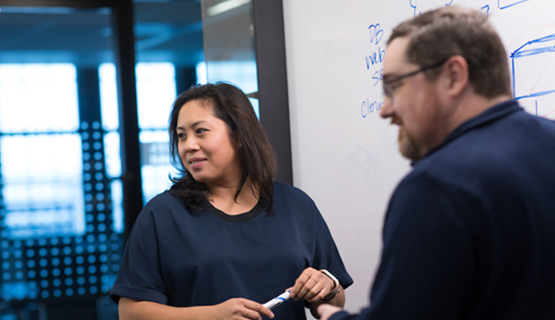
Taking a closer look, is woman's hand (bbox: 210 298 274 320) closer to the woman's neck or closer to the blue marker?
the blue marker

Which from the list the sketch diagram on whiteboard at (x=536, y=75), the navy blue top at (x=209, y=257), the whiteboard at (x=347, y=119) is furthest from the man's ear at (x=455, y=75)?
the navy blue top at (x=209, y=257)

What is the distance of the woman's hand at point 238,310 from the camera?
1.40m

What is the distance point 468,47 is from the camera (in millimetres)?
866

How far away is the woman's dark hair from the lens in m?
1.70

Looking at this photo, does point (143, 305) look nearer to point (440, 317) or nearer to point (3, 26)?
point (440, 317)

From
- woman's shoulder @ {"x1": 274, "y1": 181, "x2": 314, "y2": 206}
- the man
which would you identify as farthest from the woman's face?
the man

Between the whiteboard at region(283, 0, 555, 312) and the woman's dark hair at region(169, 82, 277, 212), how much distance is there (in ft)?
1.02

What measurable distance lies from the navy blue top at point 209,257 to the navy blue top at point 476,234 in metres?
0.73

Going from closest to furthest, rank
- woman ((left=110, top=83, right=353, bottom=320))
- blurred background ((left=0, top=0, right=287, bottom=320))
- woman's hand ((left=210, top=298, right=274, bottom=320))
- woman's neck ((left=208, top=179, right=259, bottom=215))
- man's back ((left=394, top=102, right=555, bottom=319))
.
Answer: man's back ((left=394, top=102, right=555, bottom=319)) < woman's hand ((left=210, top=298, right=274, bottom=320)) < woman ((left=110, top=83, right=353, bottom=320)) < woman's neck ((left=208, top=179, right=259, bottom=215)) < blurred background ((left=0, top=0, right=287, bottom=320))

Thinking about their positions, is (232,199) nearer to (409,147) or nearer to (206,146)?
(206,146)

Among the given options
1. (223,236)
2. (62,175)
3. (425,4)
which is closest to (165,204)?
(223,236)

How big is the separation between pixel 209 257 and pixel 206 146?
0.99 feet

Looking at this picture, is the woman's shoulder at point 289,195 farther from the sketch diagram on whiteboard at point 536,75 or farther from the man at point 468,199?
the man at point 468,199

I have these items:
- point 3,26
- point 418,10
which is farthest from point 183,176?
point 3,26
